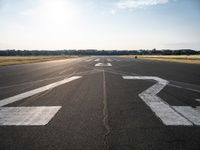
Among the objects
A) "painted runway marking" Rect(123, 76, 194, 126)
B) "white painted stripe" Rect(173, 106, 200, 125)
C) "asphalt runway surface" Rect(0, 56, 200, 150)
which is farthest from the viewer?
"white painted stripe" Rect(173, 106, 200, 125)

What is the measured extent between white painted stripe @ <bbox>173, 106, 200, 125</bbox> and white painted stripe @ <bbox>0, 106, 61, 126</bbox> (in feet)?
10.7

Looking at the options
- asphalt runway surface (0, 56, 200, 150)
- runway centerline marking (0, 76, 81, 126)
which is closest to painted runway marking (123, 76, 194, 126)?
asphalt runway surface (0, 56, 200, 150)

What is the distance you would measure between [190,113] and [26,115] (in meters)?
4.07

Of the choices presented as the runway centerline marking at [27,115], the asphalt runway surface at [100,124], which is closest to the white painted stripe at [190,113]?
the asphalt runway surface at [100,124]

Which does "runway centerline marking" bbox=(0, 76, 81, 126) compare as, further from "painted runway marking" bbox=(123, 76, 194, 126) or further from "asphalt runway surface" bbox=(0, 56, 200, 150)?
"painted runway marking" bbox=(123, 76, 194, 126)

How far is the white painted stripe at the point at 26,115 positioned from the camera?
475 centimetres

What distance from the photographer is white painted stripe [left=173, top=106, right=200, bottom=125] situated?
4863 mm

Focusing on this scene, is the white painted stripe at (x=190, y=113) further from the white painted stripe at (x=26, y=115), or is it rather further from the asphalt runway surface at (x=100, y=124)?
the white painted stripe at (x=26, y=115)

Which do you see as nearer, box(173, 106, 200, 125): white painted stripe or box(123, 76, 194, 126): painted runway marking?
box(123, 76, 194, 126): painted runway marking

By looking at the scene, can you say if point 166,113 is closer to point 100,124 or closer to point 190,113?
point 190,113

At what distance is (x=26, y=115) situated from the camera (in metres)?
5.29

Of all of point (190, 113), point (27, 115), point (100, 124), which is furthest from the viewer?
point (190, 113)

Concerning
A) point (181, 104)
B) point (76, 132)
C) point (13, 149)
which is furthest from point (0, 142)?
point (181, 104)

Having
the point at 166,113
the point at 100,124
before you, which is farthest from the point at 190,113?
the point at 100,124
